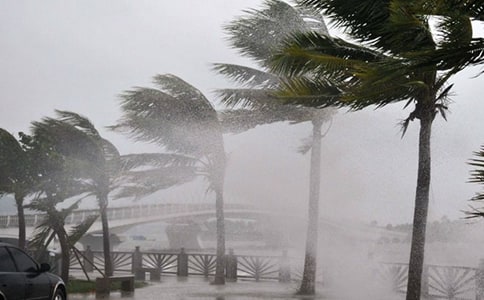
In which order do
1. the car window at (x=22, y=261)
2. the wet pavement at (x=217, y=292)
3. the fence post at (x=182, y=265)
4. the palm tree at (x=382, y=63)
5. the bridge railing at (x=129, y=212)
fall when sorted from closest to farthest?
the palm tree at (x=382, y=63), the car window at (x=22, y=261), the wet pavement at (x=217, y=292), the fence post at (x=182, y=265), the bridge railing at (x=129, y=212)

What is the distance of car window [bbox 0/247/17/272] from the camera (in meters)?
10.2

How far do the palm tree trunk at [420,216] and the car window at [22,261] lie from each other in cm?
742

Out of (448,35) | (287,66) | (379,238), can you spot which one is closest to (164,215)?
(379,238)

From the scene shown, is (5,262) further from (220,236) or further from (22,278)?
(220,236)

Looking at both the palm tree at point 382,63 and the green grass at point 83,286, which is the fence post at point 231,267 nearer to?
the green grass at point 83,286

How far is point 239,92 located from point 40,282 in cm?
1068

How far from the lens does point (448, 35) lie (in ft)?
32.3

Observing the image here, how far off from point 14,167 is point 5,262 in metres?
12.6

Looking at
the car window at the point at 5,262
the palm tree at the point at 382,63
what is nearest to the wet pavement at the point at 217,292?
the palm tree at the point at 382,63

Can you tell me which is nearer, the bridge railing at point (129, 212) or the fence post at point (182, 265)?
the fence post at point (182, 265)

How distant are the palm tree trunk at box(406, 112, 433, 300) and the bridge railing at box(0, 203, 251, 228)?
27134 millimetres

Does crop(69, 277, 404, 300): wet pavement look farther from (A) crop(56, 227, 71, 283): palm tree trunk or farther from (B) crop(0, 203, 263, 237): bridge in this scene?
(B) crop(0, 203, 263, 237): bridge

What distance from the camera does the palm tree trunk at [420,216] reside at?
552 inches

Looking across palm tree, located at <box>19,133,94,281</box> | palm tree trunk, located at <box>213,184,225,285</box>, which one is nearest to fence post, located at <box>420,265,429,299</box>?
palm tree trunk, located at <box>213,184,225,285</box>
